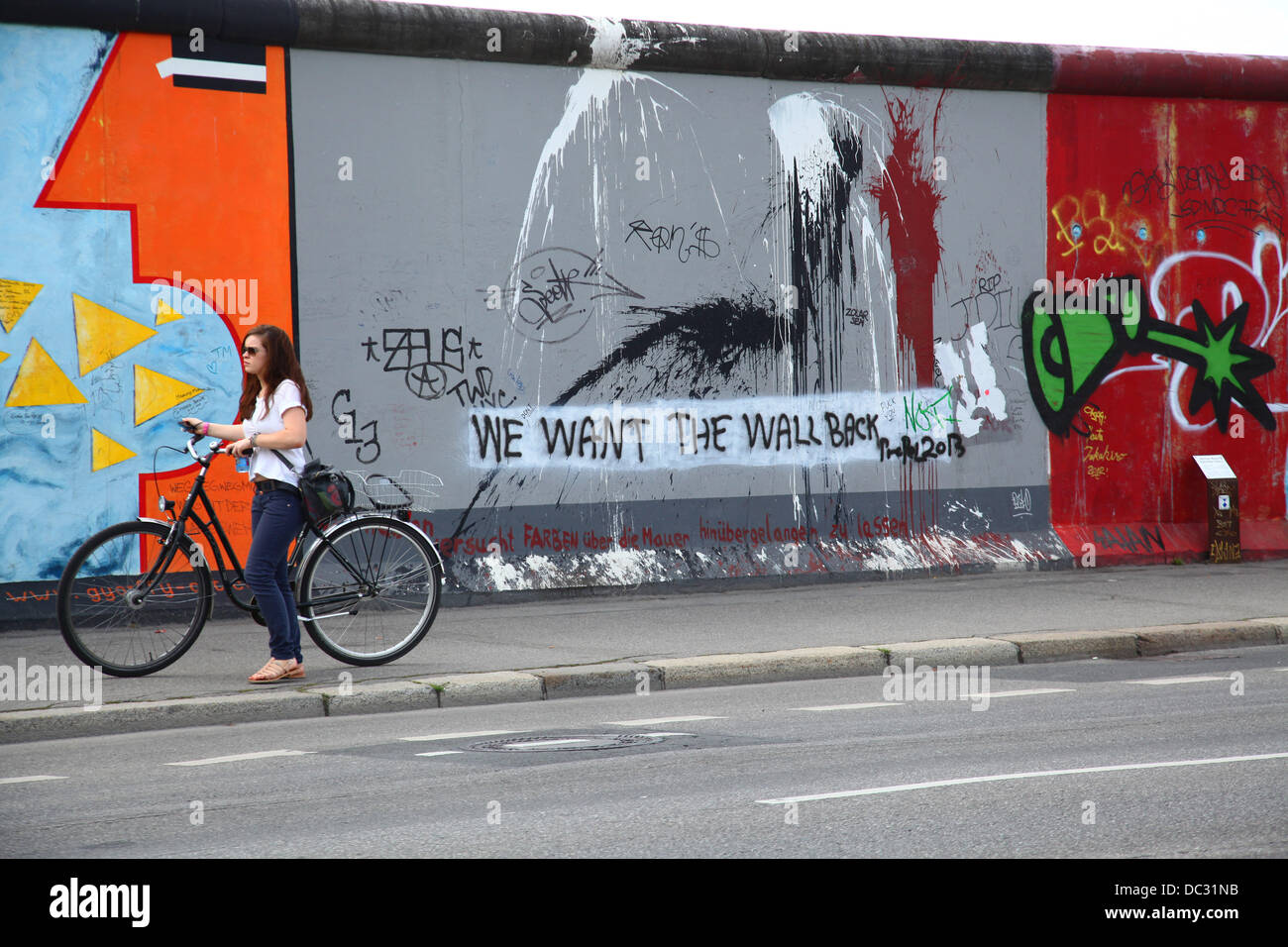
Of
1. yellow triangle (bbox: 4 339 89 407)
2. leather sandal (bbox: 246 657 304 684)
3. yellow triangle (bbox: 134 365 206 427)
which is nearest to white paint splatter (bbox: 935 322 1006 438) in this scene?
yellow triangle (bbox: 134 365 206 427)

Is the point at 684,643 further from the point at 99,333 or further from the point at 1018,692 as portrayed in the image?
the point at 99,333

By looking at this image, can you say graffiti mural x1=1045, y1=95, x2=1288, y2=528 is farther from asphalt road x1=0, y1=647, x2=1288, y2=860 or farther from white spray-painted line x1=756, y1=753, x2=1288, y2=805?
white spray-painted line x1=756, y1=753, x2=1288, y2=805

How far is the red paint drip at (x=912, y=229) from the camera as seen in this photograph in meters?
13.9

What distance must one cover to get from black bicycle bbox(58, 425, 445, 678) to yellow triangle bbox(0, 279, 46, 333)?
281 cm

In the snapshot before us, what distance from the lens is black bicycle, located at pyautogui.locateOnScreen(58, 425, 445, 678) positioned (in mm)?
8461

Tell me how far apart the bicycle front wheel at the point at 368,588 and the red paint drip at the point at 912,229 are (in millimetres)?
6414

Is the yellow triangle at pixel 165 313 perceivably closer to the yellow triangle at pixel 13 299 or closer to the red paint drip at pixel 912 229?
the yellow triangle at pixel 13 299

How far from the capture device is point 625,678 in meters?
8.96

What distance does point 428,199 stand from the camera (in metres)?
12.2

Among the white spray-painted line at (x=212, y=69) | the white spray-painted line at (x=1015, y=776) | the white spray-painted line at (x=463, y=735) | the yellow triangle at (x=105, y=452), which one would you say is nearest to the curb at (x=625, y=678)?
the white spray-painted line at (x=463, y=735)
